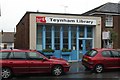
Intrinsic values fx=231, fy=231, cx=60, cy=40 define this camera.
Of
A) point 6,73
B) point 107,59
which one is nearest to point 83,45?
point 107,59

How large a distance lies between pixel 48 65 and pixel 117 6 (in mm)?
18077

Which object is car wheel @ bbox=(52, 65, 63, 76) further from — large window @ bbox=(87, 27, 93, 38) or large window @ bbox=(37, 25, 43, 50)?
large window @ bbox=(87, 27, 93, 38)

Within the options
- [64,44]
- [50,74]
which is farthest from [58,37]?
[50,74]

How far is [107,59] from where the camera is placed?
14.9 metres

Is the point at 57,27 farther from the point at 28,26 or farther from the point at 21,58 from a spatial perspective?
the point at 21,58

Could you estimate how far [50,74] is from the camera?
13.7 m

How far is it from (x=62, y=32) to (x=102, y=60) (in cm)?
794

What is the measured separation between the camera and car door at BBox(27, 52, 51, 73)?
1284cm

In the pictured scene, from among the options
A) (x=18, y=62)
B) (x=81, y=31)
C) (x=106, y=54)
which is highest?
(x=81, y=31)

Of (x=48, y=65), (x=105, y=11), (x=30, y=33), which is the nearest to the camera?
(x=48, y=65)

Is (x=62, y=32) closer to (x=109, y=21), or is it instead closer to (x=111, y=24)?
(x=109, y=21)

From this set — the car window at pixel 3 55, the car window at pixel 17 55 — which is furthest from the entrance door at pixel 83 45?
the car window at pixel 3 55

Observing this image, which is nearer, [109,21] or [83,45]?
[83,45]

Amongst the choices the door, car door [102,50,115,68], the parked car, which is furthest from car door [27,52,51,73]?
the door
